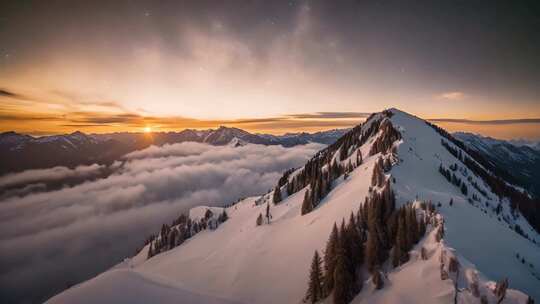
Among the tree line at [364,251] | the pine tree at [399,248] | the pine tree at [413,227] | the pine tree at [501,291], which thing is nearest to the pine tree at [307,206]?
the tree line at [364,251]

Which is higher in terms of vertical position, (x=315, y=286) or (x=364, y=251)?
(x=364, y=251)

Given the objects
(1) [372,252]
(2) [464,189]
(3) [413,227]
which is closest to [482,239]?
(3) [413,227]

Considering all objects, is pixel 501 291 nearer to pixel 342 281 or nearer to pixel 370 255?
pixel 370 255

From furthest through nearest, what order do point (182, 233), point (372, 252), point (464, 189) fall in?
1. point (182, 233)
2. point (464, 189)
3. point (372, 252)

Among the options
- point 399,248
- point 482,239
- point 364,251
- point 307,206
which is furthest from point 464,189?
point 399,248

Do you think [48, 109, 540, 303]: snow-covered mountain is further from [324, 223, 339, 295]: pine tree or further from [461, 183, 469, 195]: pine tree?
[461, 183, 469, 195]: pine tree

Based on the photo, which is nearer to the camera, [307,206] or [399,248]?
[399,248]

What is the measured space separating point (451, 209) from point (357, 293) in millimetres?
37332

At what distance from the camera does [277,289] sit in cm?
7119

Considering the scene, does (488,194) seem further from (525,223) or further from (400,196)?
(400,196)

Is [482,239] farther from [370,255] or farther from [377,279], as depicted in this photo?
[377,279]

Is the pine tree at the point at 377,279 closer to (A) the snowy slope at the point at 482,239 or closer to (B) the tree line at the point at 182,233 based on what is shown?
(A) the snowy slope at the point at 482,239

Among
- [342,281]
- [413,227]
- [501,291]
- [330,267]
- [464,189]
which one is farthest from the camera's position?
[464,189]

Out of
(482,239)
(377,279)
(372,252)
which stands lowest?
(377,279)
